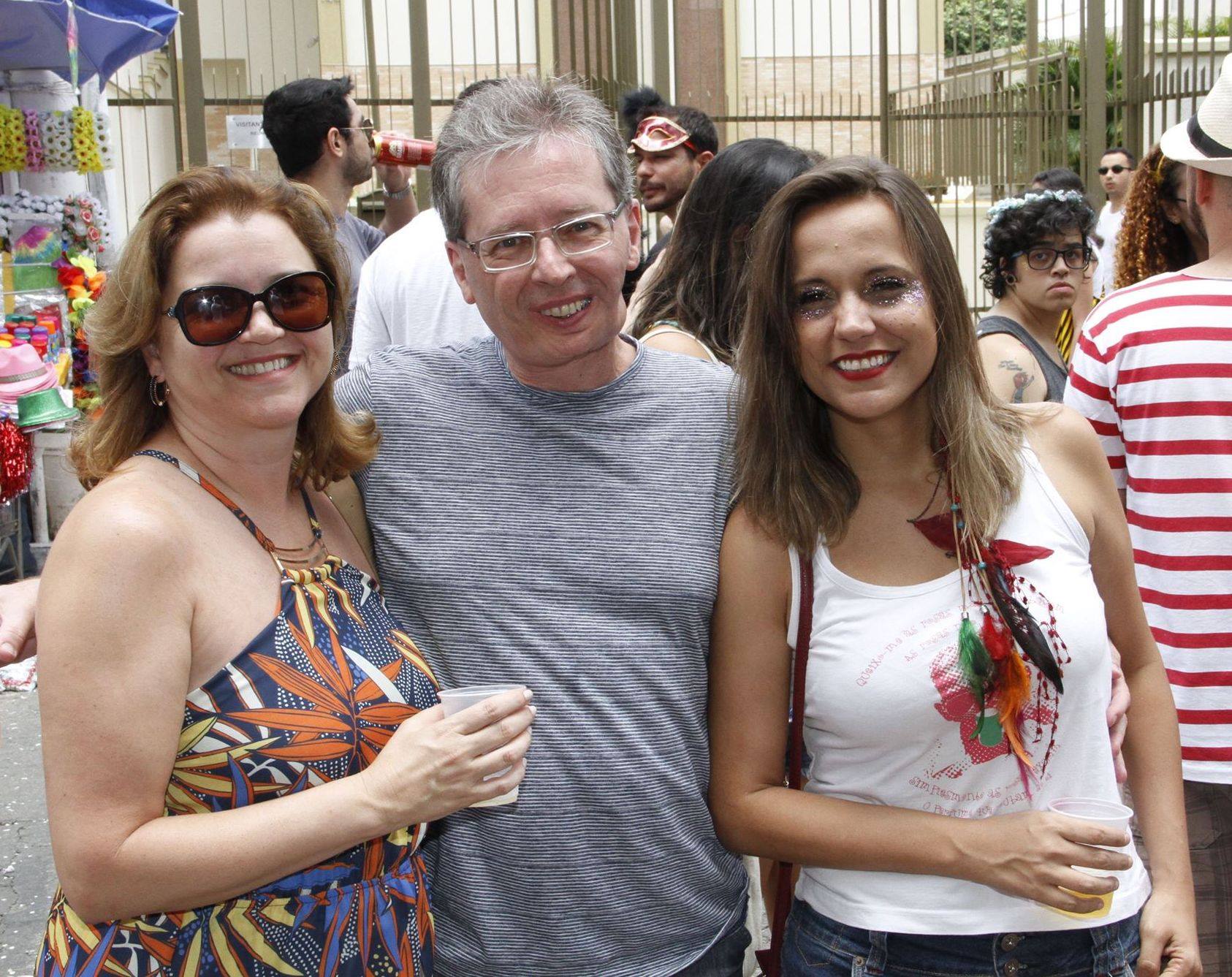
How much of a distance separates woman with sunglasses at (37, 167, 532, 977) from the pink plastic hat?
4.70 metres

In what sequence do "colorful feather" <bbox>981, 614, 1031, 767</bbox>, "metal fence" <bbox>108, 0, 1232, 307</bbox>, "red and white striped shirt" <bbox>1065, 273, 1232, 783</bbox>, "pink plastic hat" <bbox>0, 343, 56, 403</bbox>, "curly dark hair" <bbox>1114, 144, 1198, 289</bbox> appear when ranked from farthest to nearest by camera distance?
1. "metal fence" <bbox>108, 0, 1232, 307</bbox>
2. "pink plastic hat" <bbox>0, 343, 56, 403</bbox>
3. "curly dark hair" <bbox>1114, 144, 1198, 289</bbox>
4. "red and white striped shirt" <bbox>1065, 273, 1232, 783</bbox>
5. "colorful feather" <bbox>981, 614, 1031, 767</bbox>

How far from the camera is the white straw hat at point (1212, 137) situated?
9.29 ft

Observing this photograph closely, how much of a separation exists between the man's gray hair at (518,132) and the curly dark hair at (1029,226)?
2910 millimetres

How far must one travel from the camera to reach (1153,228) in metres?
3.30

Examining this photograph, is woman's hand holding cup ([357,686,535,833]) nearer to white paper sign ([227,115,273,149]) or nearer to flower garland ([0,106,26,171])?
white paper sign ([227,115,273,149])

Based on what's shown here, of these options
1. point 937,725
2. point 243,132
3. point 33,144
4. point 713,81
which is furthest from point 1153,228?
point 713,81

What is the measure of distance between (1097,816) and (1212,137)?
173 centimetres

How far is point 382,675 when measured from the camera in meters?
1.85

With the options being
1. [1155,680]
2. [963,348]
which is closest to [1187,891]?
[1155,680]

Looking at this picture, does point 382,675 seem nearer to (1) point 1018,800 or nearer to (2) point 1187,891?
(1) point 1018,800

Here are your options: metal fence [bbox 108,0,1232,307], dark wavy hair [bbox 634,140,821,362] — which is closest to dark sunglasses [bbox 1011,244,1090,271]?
dark wavy hair [bbox 634,140,821,362]

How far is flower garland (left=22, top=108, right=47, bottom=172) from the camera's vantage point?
24.6ft

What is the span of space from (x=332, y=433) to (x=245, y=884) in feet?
2.32

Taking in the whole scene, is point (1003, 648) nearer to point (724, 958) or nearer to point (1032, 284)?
point (724, 958)
